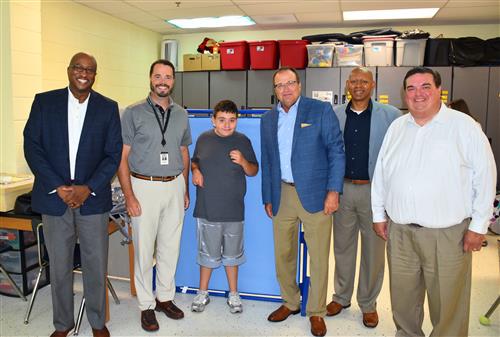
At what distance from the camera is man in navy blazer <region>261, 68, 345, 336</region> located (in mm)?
2502

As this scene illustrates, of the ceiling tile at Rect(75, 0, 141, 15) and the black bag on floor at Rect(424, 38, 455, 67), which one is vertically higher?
the ceiling tile at Rect(75, 0, 141, 15)

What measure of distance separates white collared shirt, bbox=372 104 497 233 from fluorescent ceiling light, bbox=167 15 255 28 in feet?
16.4

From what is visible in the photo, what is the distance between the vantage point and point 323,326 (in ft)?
8.68

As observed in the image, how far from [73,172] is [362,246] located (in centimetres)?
185

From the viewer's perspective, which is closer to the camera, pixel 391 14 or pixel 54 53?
pixel 54 53

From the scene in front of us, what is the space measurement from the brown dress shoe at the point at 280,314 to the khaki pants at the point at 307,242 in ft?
0.61

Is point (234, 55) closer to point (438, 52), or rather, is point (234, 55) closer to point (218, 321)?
point (438, 52)

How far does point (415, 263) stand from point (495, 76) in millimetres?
4736

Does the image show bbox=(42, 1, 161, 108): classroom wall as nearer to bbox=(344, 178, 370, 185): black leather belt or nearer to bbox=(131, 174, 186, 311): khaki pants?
bbox=(131, 174, 186, 311): khaki pants

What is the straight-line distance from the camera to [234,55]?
6.47 m


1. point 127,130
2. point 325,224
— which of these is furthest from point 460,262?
point 127,130

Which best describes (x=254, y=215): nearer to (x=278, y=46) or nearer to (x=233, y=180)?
(x=233, y=180)

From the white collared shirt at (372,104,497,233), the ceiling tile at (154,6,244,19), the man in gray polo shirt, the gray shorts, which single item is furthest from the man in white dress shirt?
the ceiling tile at (154,6,244,19)

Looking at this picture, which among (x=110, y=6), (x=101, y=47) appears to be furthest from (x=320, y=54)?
(x=101, y=47)
